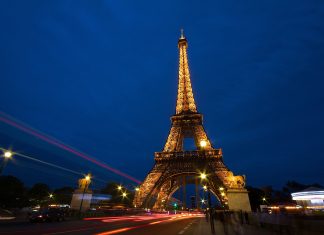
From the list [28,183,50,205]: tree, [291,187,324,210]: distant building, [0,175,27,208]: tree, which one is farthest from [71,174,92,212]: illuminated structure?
[28,183,50,205]: tree

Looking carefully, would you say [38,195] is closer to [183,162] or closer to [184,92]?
[183,162]

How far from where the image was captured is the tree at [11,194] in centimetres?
6477

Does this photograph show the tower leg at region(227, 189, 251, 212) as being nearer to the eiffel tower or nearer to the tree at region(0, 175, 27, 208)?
the eiffel tower

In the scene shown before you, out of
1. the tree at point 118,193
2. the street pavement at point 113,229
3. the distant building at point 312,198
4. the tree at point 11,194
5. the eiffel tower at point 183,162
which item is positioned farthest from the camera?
the tree at point 118,193

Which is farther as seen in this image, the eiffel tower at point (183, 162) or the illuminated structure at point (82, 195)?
the eiffel tower at point (183, 162)

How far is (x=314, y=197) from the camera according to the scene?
49.0m

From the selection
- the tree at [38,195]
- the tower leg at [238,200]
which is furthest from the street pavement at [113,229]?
the tree at [38,195]

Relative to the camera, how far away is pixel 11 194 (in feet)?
218

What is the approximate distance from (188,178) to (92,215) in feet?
172

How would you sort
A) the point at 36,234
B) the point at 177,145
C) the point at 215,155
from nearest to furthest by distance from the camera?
the point at 36,234
the point at 215,155
the point at 177,145

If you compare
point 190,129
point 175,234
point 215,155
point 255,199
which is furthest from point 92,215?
point 255,199

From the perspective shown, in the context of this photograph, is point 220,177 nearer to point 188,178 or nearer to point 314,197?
point 314,197

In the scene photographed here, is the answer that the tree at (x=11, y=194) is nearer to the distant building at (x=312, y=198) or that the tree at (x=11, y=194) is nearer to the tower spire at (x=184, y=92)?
the tower spire at (x=184, y=92)

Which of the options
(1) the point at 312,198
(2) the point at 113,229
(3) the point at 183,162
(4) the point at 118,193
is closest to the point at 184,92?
(3) the point at 183,162
